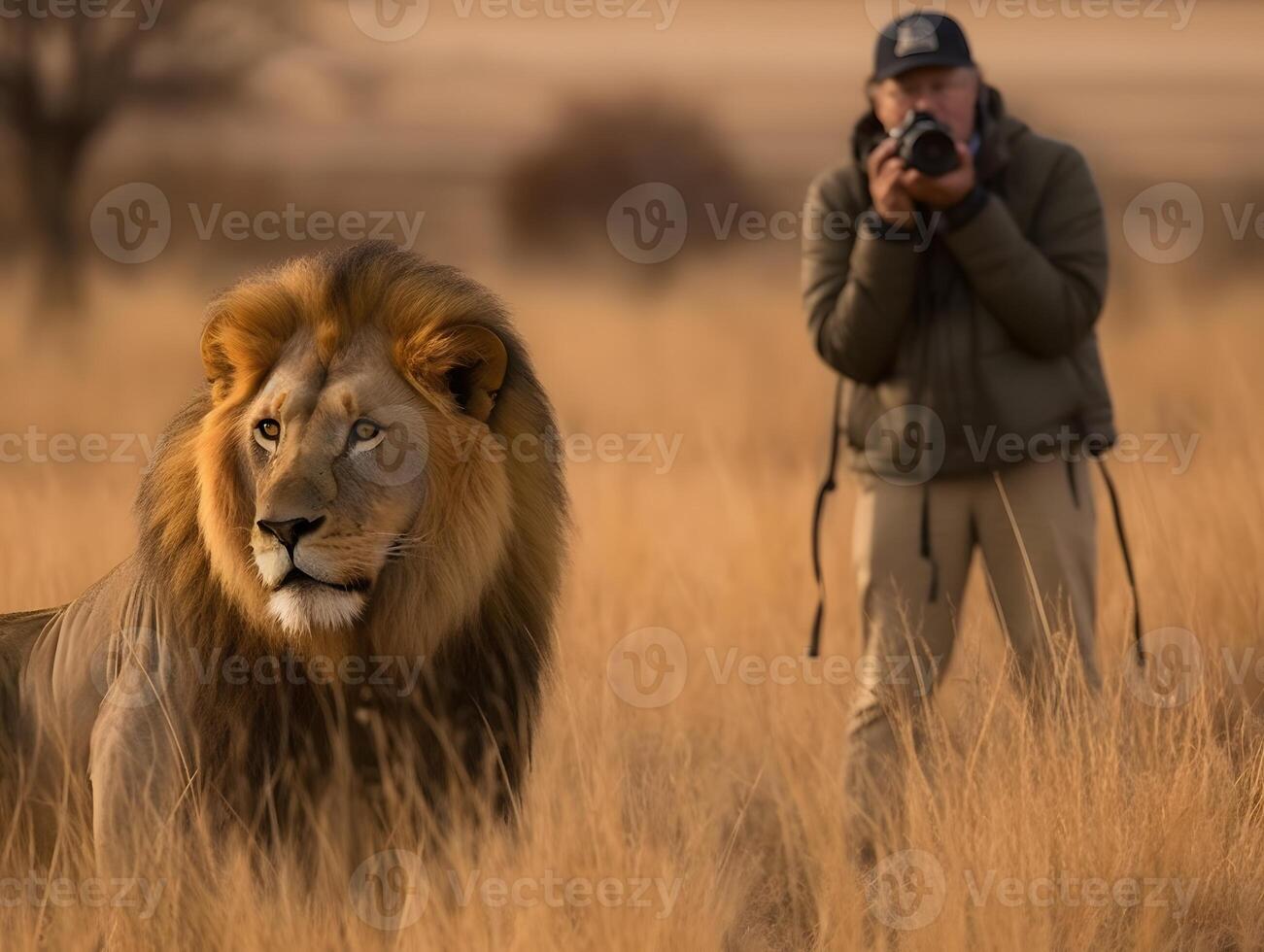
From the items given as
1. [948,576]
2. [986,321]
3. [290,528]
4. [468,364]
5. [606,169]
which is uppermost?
[606,169]

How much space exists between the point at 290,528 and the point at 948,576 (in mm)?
2050

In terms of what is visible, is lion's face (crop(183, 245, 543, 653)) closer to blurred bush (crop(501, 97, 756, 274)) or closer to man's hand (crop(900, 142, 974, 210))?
man's hand (crop(900, 142, 974, 210))

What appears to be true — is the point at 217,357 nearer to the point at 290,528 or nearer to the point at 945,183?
the point at 290,528

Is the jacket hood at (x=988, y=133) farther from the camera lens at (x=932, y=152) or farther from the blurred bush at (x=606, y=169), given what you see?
the blurred bush at (x=606, y=169)

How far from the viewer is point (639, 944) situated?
308 centimetres

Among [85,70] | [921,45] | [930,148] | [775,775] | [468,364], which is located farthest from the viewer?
[85,70]

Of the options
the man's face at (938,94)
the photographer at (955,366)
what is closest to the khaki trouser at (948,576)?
the photographer at (955,366)

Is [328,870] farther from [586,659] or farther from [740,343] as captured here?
[740,343]

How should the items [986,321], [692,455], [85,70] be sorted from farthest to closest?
1. [85,70]
2. [692,455]
3. [986,321]

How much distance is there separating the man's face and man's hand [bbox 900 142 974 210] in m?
0.15

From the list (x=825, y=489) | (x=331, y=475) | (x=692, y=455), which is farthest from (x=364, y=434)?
(x=692, y=455)

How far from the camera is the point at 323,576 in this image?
298 centimetres

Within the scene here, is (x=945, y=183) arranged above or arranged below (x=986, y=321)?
above

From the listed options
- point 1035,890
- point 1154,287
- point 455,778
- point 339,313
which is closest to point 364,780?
point 455,778
